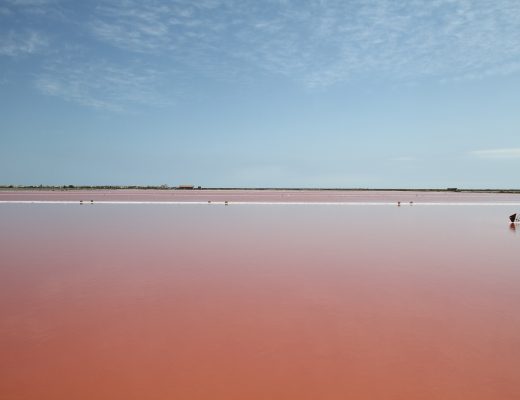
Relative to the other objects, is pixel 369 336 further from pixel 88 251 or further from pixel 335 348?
pixel 88 251

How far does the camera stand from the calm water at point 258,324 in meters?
4.34

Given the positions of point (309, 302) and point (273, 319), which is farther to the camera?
point (309, 302)

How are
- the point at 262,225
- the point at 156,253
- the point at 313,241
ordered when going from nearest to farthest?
the point at 156,253 → the point at 313,241 → the point at 262,225

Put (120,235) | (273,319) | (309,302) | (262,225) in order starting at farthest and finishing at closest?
(262,225) < (120,235) < (309,302) < (273,319)

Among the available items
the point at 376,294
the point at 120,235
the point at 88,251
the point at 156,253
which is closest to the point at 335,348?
the point at 376,294

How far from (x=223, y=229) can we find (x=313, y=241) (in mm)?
5263

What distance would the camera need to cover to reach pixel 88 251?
1263 centimetres

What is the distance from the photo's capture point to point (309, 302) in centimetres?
730

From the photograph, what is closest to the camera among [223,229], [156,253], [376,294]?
[376,294]

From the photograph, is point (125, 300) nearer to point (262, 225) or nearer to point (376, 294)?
point (376, 294)

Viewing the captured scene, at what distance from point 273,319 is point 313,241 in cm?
905

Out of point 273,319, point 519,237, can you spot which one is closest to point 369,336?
point 273,319

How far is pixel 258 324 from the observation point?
6109 mm

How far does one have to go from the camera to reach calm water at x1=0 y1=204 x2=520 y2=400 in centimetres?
434
